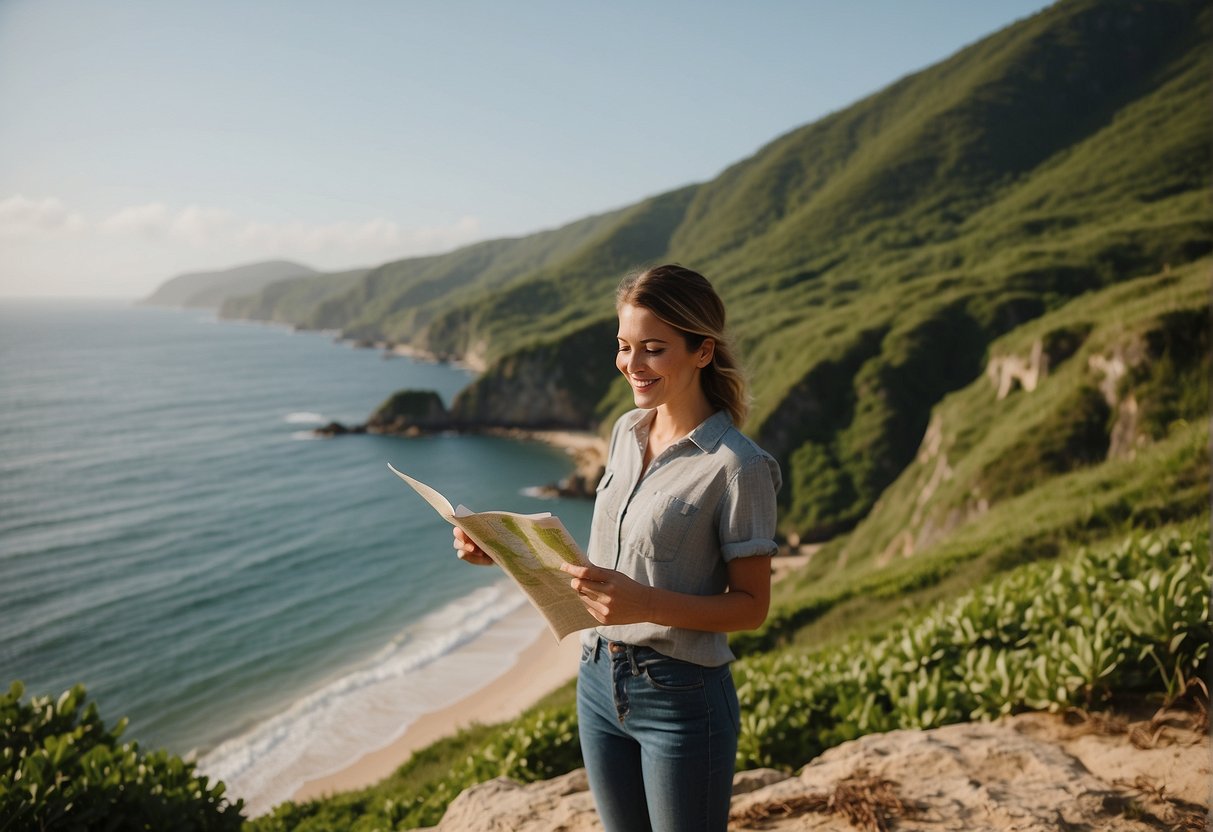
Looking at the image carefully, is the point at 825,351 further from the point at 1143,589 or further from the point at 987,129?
the point at 987,129

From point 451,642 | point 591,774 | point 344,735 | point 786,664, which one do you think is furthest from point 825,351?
point 591,774

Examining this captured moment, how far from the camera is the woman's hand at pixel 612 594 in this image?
8.02 ft

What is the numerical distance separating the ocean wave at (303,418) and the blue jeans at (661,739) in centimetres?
8679

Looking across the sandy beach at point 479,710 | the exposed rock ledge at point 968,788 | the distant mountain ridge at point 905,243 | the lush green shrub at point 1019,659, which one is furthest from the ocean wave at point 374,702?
the exposed rock ledge at point 968,788

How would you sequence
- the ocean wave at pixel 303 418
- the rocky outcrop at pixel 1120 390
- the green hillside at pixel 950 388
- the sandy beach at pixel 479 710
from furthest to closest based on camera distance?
1. the ocean wave at pixel 303 418
2. the rocky outcrop at pixel 1120 390
3. the sandy beach at pixel 479 710
4. the green hillside at pixel 950 388

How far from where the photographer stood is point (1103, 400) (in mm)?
24969

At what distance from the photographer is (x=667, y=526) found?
2.71 metres

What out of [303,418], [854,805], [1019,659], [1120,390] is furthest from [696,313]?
[303,418]

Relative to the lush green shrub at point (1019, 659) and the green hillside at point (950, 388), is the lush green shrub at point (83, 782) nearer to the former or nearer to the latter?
the green hillside at point (950, 388)

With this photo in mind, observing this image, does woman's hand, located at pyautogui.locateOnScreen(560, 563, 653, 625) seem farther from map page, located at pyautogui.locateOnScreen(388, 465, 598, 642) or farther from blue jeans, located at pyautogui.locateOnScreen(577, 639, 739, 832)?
blue jeans, located at pyautogui.locateOnScreen(577, 639, 739, 832)

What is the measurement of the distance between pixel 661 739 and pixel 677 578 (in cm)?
56

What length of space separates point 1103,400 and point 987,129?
103344mm

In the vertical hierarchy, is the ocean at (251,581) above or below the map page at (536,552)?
below

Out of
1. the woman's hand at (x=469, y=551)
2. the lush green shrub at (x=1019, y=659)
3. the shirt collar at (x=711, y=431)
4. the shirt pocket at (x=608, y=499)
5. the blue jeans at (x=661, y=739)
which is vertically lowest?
the lush green shrub at (x=1019, y=659)
